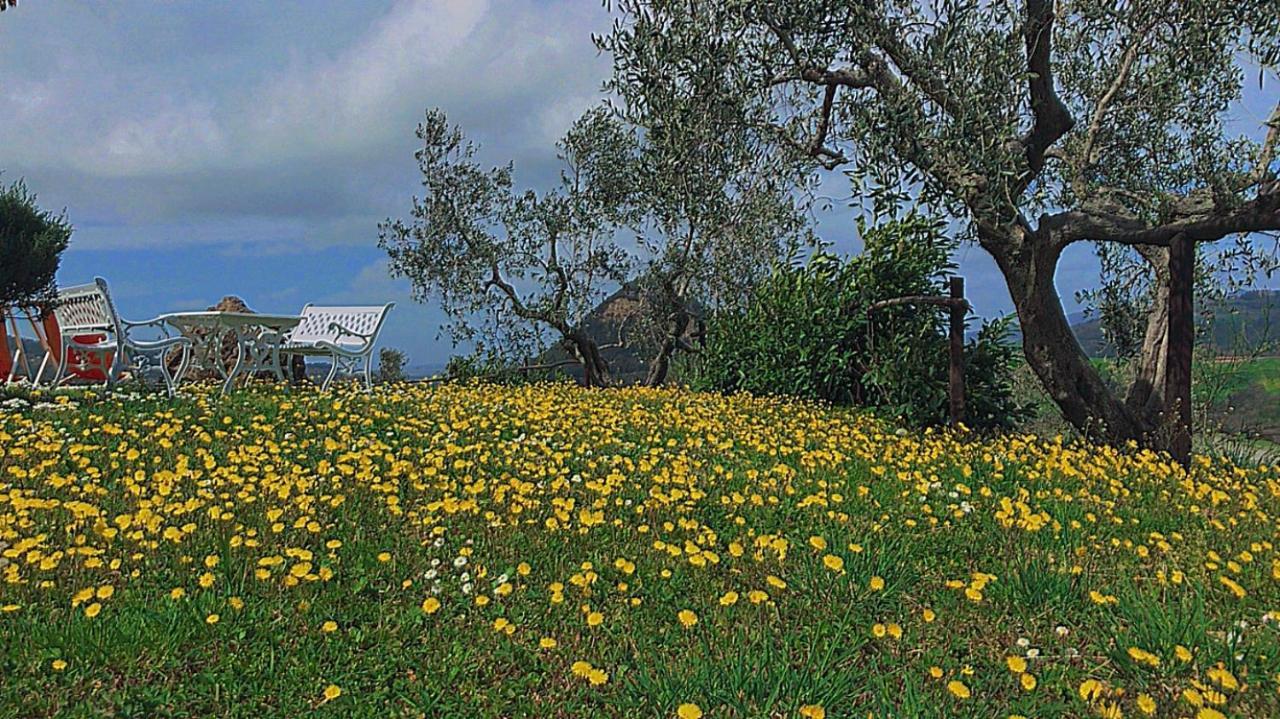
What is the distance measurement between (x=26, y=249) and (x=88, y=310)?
360cm

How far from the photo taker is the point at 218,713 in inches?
98.7

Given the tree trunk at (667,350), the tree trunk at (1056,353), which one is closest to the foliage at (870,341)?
the tree trunk at (1056,353)

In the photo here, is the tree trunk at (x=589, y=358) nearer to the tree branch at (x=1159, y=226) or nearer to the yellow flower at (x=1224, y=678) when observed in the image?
the tree branch at (x=1159, y=226)

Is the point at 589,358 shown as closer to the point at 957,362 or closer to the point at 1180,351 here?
the point at 957,362

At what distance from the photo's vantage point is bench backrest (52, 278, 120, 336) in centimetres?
763

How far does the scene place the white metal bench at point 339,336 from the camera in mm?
9047

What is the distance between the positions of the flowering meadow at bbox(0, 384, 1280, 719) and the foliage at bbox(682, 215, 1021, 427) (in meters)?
2.28

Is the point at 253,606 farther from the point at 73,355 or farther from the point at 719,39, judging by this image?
the point at 73,355

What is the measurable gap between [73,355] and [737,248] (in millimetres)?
9656

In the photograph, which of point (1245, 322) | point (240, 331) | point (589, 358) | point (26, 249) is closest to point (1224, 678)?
point (1245, 322)

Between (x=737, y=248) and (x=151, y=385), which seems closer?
(x=151, y=385)

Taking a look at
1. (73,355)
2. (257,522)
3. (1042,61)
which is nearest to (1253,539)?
(1042,61)

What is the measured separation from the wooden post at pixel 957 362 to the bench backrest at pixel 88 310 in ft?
25.2

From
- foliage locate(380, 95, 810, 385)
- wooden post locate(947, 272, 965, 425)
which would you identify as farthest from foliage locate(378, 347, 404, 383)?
wooden post locate(947, 272, 965, 425)
